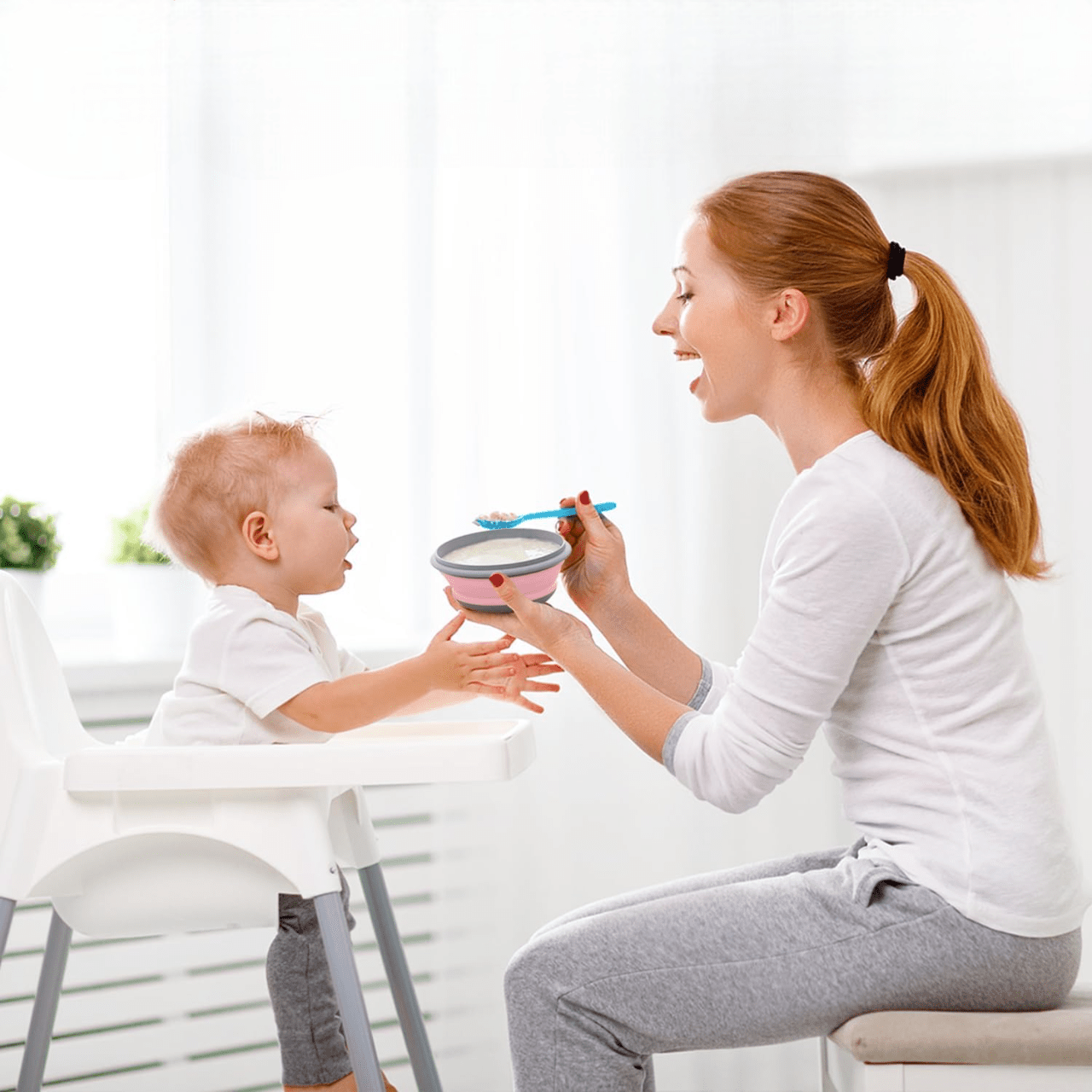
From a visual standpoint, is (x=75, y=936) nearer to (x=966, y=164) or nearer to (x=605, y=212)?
(x=605, y=212)

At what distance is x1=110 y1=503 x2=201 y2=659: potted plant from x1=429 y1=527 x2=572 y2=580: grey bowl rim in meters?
0.77

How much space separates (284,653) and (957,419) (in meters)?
0.67

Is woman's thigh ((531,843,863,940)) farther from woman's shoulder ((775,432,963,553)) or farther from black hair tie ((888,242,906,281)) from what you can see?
black hair tie ((888,242,906,281))

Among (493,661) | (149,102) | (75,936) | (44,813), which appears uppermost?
(149,102)

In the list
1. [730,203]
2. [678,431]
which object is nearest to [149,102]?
[678,431]

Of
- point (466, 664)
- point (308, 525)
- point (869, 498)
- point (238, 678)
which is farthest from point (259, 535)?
point (869, 498)

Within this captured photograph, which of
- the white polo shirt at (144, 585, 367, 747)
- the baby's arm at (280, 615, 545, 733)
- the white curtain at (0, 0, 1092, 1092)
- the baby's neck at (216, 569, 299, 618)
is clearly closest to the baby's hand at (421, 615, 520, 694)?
the baby's arm at (280, 615, 545, 733)

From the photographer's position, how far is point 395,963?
1378 mm

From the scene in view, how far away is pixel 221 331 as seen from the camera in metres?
1.86

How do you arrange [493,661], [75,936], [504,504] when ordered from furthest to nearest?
[504,504], [75,936], [493,661]

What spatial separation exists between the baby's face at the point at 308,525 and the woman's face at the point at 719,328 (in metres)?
0.41

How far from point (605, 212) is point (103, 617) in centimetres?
108

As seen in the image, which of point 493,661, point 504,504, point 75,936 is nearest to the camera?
point 493,661

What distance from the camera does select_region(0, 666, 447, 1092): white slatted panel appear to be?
1.77 m
